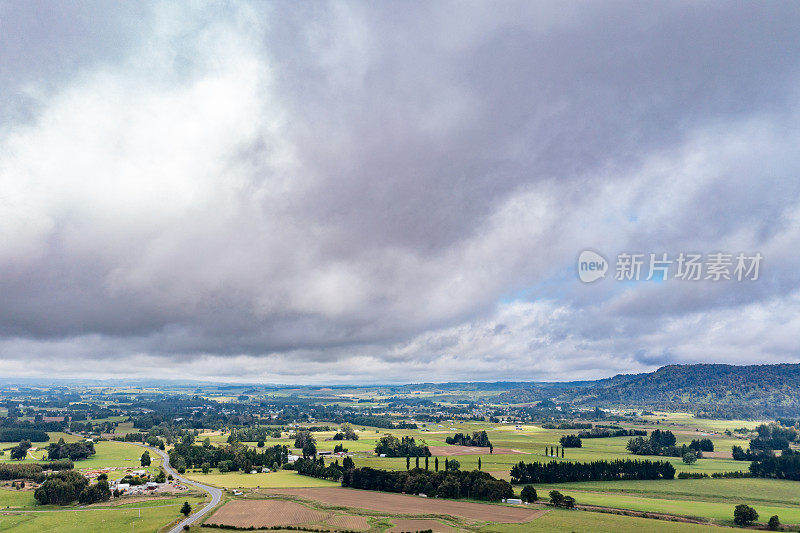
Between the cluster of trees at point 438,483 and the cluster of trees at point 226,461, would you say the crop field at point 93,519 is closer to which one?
the cluster of trees at point 438,483

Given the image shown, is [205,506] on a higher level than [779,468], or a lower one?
lower

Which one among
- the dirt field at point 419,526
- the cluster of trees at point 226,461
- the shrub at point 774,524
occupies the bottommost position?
the cluster of trees at point 226,461

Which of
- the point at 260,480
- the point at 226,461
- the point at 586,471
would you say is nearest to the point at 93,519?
the point at 260,480

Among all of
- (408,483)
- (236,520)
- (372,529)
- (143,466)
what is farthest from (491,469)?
(143,466)

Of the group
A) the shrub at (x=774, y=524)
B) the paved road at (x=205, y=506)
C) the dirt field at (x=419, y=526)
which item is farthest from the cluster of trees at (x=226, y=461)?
the shrub at (x=774, y=524)

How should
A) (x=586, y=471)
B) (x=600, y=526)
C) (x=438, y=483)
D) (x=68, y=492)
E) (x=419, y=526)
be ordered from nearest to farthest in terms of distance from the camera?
(x=600, y=526) → (x=419, y=526) → (x=68, y=492) → (x=438, y=483) → (x=586, y=471)

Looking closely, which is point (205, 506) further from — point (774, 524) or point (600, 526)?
point (774, 524)

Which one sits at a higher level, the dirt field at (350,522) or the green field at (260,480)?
the dirt field at (350,522)
